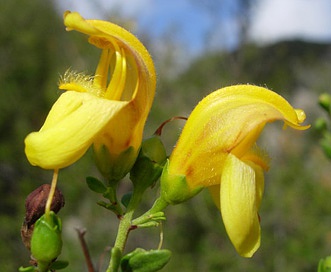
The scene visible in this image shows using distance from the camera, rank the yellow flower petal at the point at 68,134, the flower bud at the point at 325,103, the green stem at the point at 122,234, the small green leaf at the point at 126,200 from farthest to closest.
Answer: the flower bud at the point at 325,103 → the small green leaf at the point at 126,200 → the green stem at the point at 122,234 → the yellow flower petal at the point at 68,134

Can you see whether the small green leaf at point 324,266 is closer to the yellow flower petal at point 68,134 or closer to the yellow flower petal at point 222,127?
the yellow flower petal at point 222,127

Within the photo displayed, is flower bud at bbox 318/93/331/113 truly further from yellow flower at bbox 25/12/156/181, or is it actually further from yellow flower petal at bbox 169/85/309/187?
yellow flower at bbox 25/12/156/181

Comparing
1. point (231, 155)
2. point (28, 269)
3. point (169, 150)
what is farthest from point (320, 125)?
point (169, 150)

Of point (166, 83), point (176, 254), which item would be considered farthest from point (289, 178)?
point (166, 83)

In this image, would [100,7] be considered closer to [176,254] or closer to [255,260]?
[176,254]

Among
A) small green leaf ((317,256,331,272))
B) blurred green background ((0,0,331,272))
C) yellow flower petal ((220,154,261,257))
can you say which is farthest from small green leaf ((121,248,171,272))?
blurred green background ((0,0,331,272))

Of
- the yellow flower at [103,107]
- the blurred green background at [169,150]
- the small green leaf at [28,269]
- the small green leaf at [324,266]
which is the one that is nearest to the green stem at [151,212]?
the yellow flower at [103,107]

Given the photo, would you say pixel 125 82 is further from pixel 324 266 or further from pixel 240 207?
pixel 324 266
